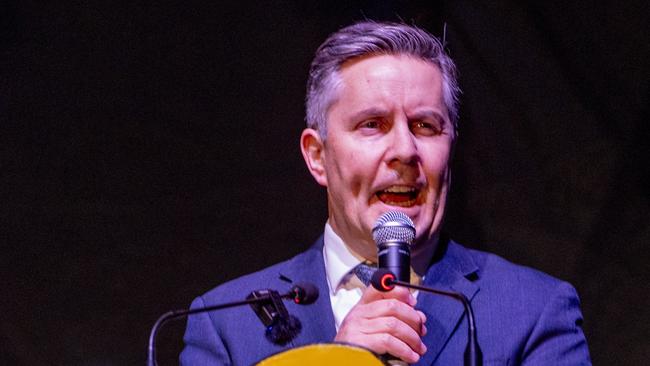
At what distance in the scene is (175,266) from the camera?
3.17m

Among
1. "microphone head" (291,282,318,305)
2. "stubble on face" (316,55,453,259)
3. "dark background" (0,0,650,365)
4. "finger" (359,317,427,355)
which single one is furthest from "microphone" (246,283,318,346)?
"dark background" (0,0,650,365)

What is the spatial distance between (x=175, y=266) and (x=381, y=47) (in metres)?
1.29

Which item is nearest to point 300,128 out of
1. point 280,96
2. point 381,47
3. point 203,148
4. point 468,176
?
point 280,96

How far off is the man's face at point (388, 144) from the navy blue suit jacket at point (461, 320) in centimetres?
17

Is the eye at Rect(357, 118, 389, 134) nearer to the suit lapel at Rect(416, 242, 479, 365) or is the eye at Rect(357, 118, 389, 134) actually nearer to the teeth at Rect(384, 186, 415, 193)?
the teeth at Rect(384, 186, 415, 193)

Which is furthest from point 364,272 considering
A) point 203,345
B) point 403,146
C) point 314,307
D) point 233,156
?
point 233,156

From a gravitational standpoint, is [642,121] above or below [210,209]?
above

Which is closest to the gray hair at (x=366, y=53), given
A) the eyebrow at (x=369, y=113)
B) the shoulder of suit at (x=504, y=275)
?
the eyebrow at (x=369, y=113)

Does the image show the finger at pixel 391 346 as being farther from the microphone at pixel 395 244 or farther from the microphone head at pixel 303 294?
the microphone head at pixel 303 294

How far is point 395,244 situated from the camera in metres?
1.74

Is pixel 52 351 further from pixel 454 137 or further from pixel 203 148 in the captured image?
pixel 454 137

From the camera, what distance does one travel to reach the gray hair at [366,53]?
7.84 feet

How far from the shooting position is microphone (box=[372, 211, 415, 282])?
171 cm

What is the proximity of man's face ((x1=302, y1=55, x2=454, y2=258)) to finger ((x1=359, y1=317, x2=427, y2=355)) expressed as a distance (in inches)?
24.1
